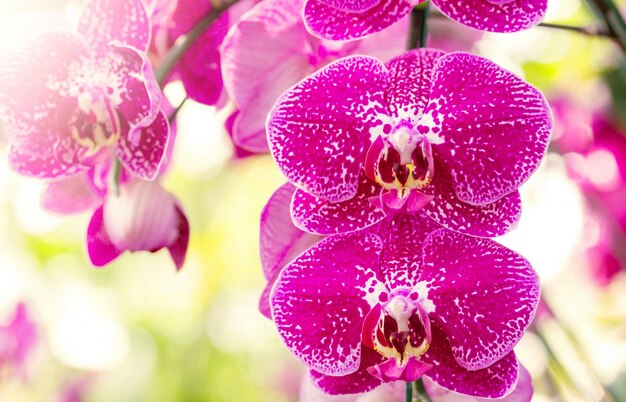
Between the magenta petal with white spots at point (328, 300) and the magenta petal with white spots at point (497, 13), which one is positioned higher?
the magenta petal with white spots at point (497, 13)

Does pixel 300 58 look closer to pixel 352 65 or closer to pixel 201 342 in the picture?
pixel 352 65

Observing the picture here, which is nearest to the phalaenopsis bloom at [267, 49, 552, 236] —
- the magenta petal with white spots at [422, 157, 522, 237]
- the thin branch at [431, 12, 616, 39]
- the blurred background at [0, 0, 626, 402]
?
the magenta petal with white spots at [422, 157, 522, 237]

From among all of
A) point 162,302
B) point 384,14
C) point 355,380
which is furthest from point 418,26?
point 162,302

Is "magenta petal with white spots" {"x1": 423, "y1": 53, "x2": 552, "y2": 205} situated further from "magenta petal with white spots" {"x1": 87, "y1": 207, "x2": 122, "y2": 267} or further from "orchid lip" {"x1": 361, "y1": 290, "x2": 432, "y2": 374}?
"magenta petal with white spots" {"x1": 87, "y1": 207, "x2": 122, "y2": 267}

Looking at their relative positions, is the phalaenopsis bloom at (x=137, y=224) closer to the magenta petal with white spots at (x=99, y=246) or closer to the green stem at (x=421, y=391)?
the magenta petal with white spots at (x=99, y=246)

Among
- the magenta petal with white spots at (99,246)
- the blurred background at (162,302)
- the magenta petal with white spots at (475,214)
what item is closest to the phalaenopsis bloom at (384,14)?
the magenta petal with white spots at (475,214)

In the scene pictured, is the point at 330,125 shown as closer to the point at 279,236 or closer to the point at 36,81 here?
the point at 279,236

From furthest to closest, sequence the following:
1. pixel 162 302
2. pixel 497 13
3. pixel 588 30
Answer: pixel 162 302, pixel 588 30, pixel 497 13
